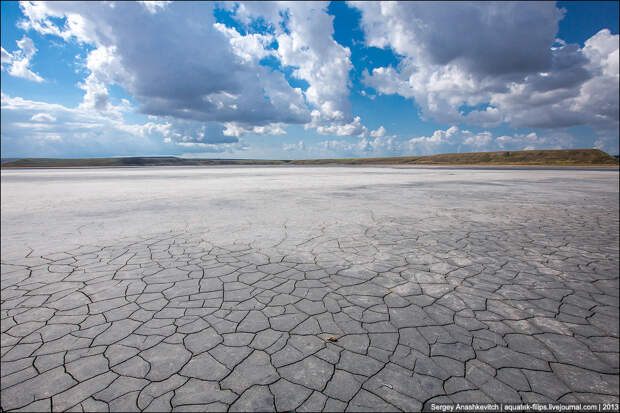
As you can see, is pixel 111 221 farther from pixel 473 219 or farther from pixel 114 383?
pixel 473 219

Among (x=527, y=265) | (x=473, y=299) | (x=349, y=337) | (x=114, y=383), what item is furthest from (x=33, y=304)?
(x=527, y=265)

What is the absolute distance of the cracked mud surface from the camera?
69.4 inches

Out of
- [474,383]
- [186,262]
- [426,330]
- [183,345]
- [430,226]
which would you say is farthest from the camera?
[430,226]

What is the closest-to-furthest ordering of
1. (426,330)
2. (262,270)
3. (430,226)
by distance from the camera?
(426,330) < (262,270) < (430,226)

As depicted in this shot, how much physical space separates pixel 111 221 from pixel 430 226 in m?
6.83

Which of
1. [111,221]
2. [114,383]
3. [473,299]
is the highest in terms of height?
[111,221]

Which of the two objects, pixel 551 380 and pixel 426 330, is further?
pixel 426 330

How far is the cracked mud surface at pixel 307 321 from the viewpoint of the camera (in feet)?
5.78

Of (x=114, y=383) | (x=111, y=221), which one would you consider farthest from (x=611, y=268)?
(x=111, y=221)

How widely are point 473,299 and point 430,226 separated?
2.88m

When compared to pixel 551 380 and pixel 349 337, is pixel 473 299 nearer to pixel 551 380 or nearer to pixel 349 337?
pixel 551 380

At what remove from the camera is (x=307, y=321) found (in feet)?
8.04

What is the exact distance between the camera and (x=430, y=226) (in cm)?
A: 555

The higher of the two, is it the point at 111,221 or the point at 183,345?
the point at 111,221
